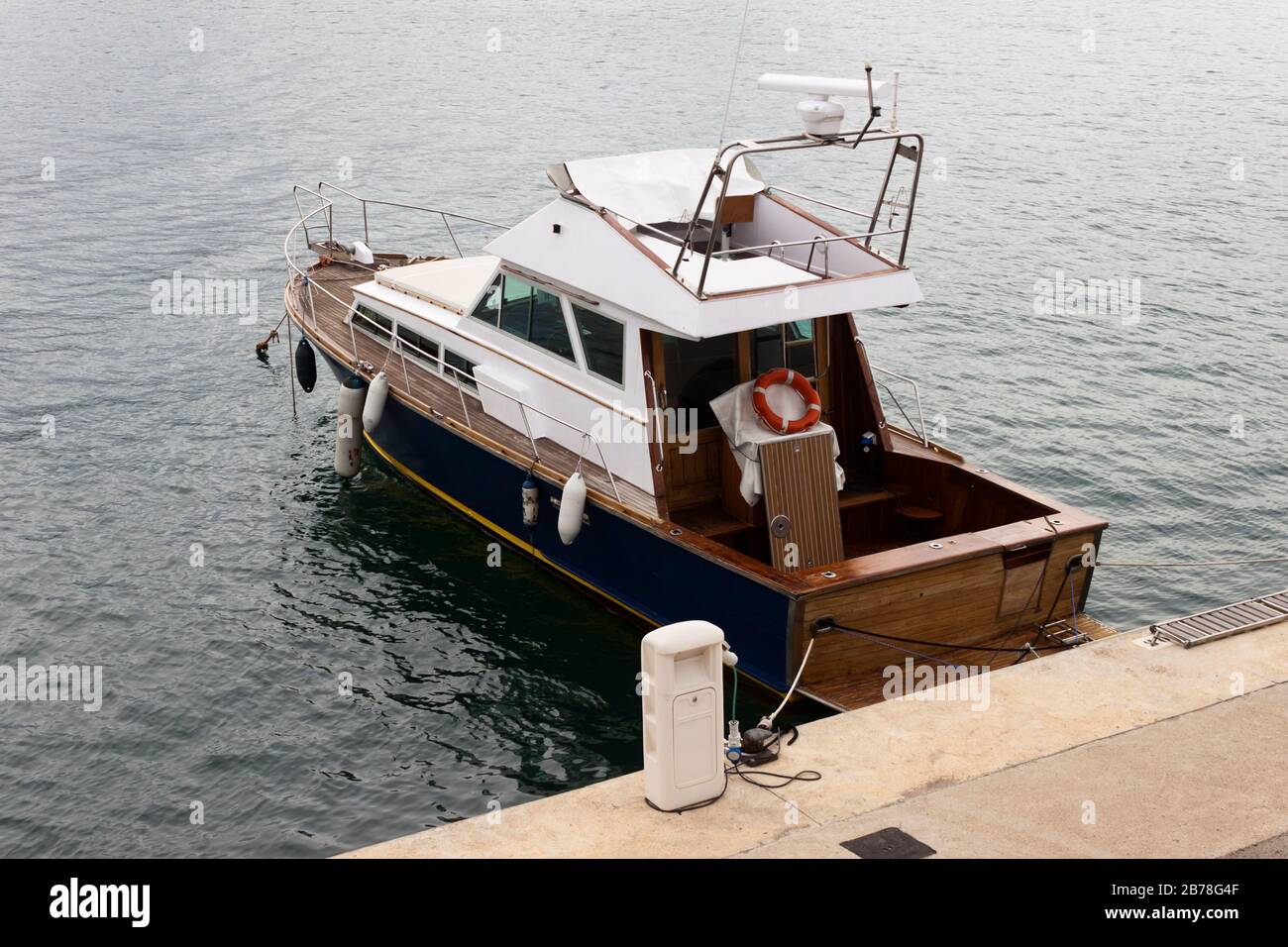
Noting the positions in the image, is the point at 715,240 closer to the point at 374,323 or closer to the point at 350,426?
the point at 350,426

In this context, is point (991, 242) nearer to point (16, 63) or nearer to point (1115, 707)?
point (1115, 707)

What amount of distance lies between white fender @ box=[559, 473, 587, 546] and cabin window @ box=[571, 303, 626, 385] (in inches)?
39.9

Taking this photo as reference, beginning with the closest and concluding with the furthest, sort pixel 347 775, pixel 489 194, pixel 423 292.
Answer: pixel 347 775
pixel 423 292
pixel 489 194

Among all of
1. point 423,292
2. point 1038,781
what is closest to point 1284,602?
point 1038,781

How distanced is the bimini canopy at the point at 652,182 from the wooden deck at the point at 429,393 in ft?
7.67

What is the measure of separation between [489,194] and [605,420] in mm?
16440

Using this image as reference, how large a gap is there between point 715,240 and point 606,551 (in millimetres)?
2914

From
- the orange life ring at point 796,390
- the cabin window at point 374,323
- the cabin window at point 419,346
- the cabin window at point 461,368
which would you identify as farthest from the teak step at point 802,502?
the cabin window at point 374,323

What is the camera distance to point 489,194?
27844 millimetres

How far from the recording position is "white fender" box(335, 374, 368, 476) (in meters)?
14.6

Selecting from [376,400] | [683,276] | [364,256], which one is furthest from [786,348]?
[364,256]

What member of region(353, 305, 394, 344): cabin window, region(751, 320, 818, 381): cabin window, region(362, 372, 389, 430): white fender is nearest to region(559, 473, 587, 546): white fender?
region(751, 320, 818, 381): cabin window

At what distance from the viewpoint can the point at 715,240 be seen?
11672 millimetres

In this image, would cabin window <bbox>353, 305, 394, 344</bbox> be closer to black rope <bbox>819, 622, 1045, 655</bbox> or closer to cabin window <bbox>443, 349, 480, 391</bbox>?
cabin window <bbox>443, 349, 480, 391</bbox>
